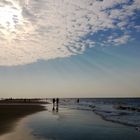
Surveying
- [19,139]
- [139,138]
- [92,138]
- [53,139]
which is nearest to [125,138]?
[139,138]

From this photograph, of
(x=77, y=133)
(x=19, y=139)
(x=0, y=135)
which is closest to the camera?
(x=19, y=139)

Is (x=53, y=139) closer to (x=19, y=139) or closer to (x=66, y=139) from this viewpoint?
(x=66, y=139)

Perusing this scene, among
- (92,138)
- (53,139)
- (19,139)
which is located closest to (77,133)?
(92,138)

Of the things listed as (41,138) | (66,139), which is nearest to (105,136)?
(66,139)

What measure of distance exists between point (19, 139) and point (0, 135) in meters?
2.10

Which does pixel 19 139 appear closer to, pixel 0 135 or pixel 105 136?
pixel 0 135

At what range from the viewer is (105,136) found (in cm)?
1788

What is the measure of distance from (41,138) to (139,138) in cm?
654

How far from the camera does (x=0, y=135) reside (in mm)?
17109

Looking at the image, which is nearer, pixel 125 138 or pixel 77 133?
pixel 125 138

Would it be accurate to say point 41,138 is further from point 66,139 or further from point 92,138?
point 92,138

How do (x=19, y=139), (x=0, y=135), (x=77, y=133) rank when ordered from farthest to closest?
(x=77, y=133), (x=0, y=135), (x=19, y=139)

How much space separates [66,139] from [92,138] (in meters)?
1.85

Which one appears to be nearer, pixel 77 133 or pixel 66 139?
pixel 66 139
